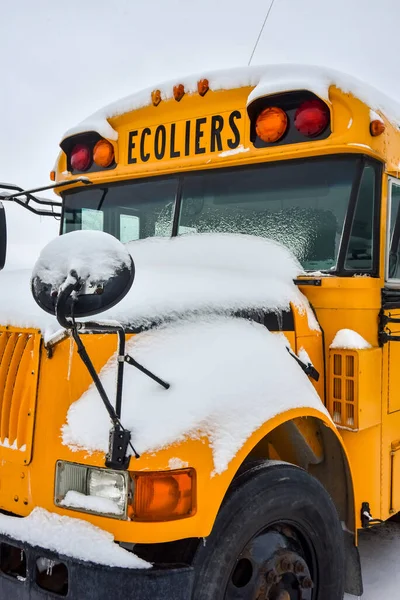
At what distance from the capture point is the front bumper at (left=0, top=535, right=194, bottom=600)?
5.47ft

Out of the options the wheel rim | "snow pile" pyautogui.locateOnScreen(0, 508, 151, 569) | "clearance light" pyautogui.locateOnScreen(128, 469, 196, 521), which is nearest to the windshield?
the wheel rim

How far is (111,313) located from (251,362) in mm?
515

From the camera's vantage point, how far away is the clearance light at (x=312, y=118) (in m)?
2.58

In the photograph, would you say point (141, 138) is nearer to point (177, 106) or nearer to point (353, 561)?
point (177, 106)

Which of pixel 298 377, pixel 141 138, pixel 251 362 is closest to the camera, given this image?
pixel 251 362

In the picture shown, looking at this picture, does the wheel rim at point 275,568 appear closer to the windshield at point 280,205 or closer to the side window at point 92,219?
the windshield at point 280,205

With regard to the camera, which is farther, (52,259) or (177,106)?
(177,106)

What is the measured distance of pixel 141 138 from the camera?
319 cm

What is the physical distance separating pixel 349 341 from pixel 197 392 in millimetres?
975

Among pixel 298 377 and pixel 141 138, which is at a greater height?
pixel 141 138

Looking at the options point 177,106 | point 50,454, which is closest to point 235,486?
point 50,454

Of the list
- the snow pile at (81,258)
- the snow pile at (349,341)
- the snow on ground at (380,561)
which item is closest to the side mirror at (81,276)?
the snow pile at (81,258)

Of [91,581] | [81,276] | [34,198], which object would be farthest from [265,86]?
[91,581]

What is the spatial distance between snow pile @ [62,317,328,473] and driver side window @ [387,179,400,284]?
3.05 feet
